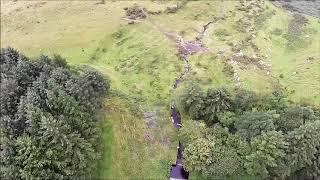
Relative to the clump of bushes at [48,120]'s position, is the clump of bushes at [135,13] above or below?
above

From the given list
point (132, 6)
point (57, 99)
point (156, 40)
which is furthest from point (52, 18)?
point (57, 99)

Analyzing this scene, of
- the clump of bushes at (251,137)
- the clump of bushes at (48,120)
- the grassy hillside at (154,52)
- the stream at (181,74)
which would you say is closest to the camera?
the clump of bushes at (48,120)

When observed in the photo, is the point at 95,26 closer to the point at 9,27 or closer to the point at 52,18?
the point at 52,18

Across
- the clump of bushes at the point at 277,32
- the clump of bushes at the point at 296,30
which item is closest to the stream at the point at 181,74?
the clump of bushes at the point at 277,32

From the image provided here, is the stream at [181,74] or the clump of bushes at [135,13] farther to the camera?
the clump of bushes at [135,13]

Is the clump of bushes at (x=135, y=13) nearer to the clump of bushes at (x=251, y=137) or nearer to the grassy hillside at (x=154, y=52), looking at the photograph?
the grassy hillside at (x=154, y=52)

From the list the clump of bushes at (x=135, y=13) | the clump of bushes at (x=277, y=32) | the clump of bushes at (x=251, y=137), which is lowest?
the clump of bushes at (x=251, y=137)
